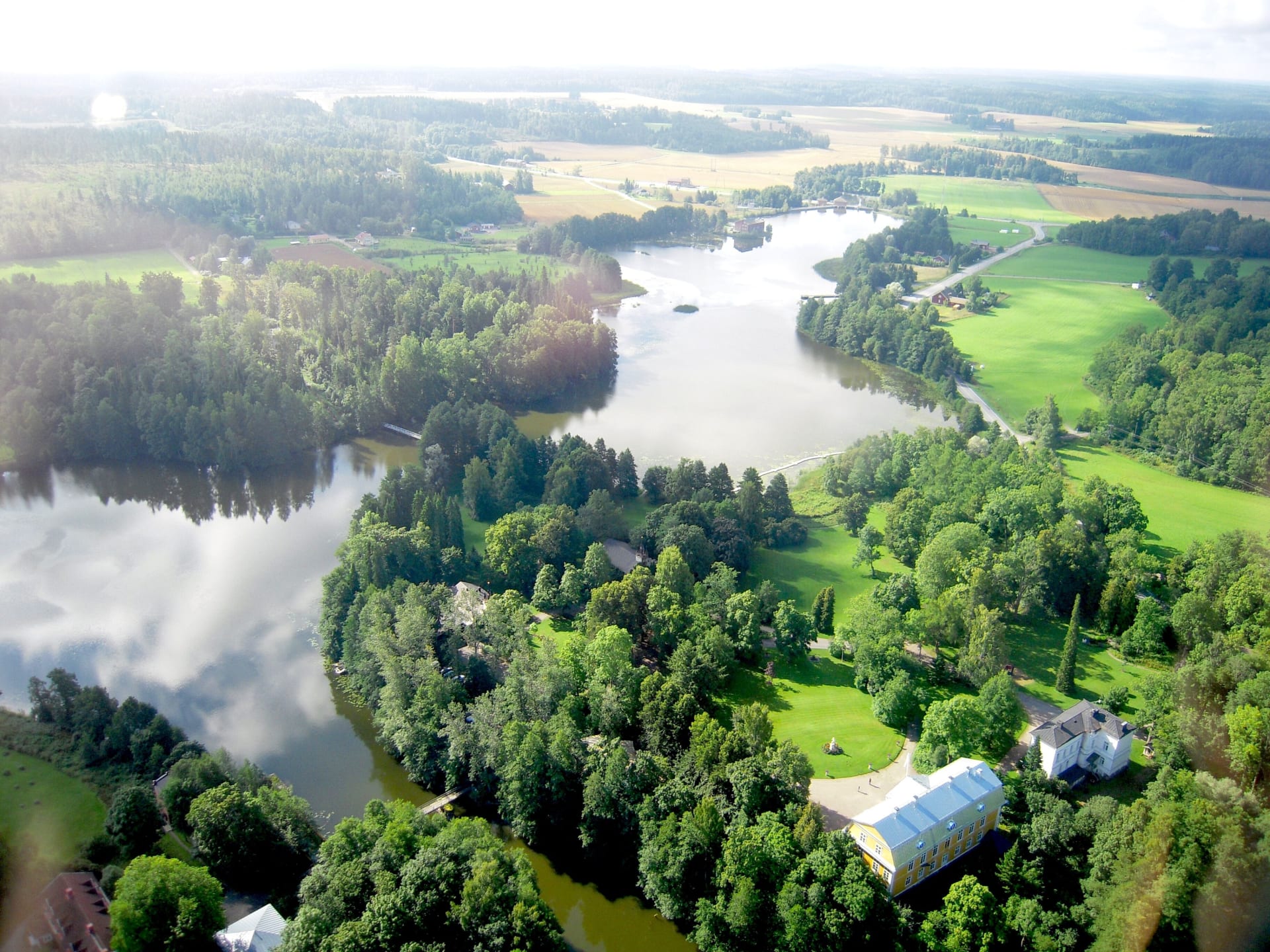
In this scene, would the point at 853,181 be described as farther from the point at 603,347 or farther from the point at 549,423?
the point at 549,423

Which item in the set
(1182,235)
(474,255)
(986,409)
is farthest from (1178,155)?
(474,255)

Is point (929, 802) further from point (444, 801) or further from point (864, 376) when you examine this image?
point (864, 376)

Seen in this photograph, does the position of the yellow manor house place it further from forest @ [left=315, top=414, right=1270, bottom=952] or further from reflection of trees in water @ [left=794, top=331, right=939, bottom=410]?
reflection of trees in water @ [left=794, top=331, right=939, bottom=410]

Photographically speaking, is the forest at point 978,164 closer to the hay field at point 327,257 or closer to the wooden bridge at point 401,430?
the hay field at point 327,257

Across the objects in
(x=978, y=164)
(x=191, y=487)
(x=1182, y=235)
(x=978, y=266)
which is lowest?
(x=191, y=487)

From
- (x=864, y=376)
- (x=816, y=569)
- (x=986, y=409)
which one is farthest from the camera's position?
(x=864, y=376)

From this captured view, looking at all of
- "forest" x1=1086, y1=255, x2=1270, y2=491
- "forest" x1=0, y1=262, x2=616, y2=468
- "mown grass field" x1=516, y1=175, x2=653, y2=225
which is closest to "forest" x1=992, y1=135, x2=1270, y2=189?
"forest" x1=1086, y1=255, x2=1270, y2=491
